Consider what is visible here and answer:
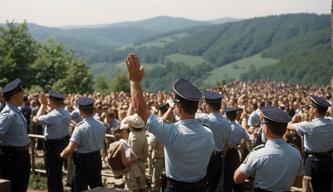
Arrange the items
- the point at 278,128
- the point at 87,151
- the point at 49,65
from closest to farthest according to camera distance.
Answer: the point at 278,128
the point at 87,151
the point at 49,65

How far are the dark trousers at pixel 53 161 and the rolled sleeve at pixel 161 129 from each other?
4.51 metres

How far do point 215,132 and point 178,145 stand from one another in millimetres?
3306

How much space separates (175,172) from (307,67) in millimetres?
141071

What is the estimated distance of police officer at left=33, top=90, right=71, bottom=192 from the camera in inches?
339

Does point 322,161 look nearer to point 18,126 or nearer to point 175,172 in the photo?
point 175,172

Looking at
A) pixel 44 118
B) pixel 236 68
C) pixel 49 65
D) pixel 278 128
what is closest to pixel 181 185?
pixel 278 128

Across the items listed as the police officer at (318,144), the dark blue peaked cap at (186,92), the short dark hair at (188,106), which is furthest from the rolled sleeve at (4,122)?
the police officer at (318,144)

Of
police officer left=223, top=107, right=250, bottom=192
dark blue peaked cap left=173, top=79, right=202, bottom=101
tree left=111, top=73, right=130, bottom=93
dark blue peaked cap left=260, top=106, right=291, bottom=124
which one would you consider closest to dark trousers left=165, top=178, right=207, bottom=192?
dark blue peaked cap left=173, top=79, right=202, bottom=101

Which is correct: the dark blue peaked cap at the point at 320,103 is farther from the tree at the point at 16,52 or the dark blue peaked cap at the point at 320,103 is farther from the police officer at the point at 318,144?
the tree at the point at 16,52

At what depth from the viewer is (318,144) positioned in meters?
7.22

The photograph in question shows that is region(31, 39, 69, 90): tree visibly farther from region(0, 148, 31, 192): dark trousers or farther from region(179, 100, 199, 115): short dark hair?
region(179, 100, 199, 115): short dark hair

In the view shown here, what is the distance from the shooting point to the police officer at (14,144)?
22.6ft

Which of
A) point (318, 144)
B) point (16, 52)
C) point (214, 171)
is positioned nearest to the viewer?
point (318, 144)

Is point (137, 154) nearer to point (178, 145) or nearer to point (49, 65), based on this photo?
point (178, 145)
